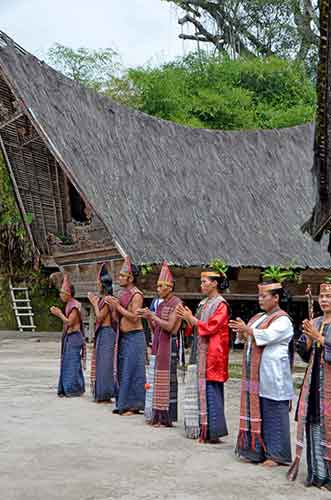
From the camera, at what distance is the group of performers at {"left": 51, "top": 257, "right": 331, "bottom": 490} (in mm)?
4750

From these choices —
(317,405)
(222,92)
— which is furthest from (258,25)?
(317,405)

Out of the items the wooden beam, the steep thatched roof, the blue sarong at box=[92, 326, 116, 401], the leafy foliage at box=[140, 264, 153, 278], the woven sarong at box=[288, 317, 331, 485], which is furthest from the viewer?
the wooden beam

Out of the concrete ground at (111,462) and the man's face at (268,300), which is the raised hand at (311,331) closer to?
the man's face at (268,300)

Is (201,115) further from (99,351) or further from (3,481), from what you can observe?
(3,481)

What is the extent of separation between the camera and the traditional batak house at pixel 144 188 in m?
14.5

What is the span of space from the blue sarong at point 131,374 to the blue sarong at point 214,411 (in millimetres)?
1498

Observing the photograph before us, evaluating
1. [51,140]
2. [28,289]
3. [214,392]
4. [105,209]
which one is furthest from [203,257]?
[214,392]

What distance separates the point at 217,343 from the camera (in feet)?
19.2

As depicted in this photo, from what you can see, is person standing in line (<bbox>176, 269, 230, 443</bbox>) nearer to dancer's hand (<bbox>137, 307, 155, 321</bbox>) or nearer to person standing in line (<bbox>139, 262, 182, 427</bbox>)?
person standing in line (<bbox>139, 262, 182, 427</bbox>)

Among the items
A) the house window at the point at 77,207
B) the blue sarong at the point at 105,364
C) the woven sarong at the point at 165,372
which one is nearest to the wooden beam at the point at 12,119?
the house window at the point at 77,207

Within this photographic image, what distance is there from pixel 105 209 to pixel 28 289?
193 inches

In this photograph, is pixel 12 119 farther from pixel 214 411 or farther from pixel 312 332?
pixel 312 332

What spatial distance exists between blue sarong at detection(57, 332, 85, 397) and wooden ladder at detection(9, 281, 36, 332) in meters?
9.55

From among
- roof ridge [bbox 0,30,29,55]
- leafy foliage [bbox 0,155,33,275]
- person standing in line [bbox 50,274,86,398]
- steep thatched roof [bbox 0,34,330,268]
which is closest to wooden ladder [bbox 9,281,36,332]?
leafy foliage [bbox 0,155,33,275]
